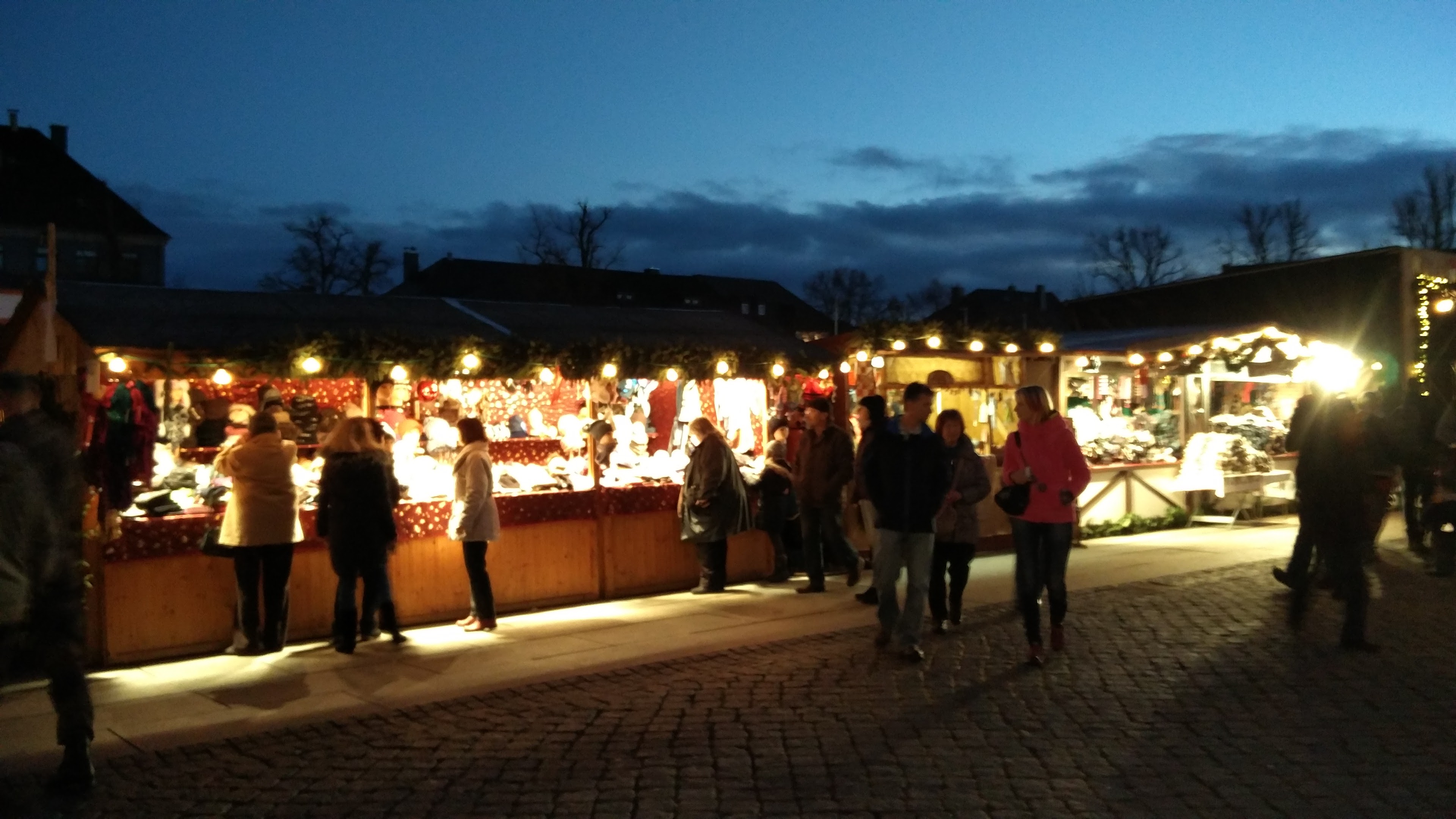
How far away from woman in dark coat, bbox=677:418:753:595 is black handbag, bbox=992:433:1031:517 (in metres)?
3.66

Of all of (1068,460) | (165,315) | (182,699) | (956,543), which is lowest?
(182,699)

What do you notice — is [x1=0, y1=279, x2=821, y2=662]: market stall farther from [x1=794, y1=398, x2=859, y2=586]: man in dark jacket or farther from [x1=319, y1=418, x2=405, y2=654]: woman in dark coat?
[x1=794, y1=398, x2=859, y2=586]: man in dark jacket

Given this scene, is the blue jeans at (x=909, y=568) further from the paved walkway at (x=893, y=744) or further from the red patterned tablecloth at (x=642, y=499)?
the red patterned tablecloth at (x=642, y=499)

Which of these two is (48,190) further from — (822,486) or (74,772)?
(74,772)

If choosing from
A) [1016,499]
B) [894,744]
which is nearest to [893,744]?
[894,744]

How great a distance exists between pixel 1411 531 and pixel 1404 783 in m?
9.00

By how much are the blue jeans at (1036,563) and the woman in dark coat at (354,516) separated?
4488 millimetres

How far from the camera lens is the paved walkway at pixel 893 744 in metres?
5.40

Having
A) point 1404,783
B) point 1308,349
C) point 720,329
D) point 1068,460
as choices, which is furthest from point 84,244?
point 1404,783

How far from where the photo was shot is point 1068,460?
804 centimetres

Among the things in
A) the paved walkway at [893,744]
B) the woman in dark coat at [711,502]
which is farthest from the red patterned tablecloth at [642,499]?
the paved walkway at [893,744]

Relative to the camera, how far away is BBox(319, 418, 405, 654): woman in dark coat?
883 cm

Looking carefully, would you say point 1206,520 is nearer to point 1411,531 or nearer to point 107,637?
point 1411,531

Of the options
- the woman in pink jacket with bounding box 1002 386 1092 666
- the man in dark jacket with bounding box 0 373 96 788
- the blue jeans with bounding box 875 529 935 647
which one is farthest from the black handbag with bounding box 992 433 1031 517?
the man in dark jacket with bounding box 0 373 96 788
